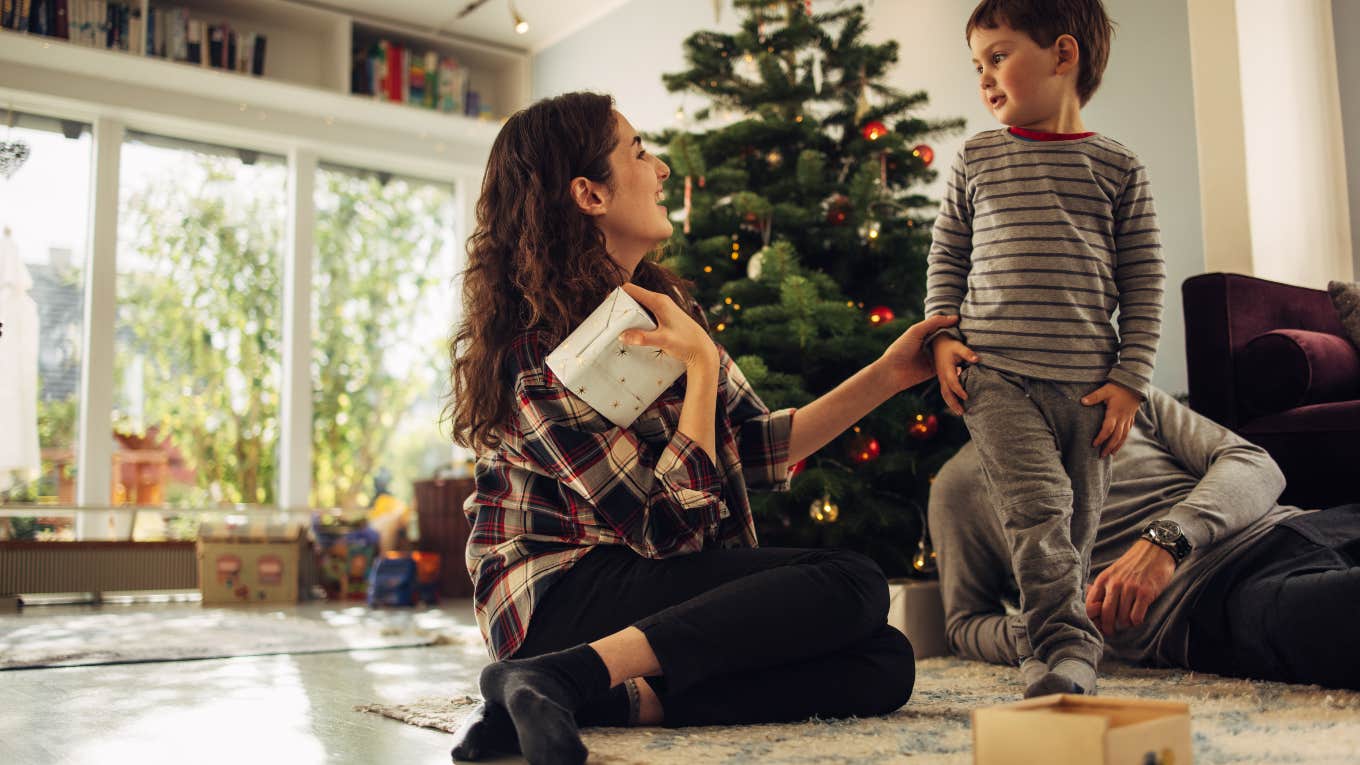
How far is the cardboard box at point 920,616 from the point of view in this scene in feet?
7.08

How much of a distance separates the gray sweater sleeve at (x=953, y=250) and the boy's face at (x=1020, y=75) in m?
0.12

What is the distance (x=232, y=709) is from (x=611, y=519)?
0.73 m

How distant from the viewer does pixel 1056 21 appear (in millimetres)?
1660

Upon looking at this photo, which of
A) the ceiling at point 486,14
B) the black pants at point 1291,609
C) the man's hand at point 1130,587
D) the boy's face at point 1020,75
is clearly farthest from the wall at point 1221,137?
the ceiling at point 486,14

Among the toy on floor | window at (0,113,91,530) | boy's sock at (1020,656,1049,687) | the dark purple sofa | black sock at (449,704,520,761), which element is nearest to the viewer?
black sock at (449,704,520,761)

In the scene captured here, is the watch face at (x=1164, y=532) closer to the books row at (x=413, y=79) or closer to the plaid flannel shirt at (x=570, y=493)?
the plaid flannel shirt at (x=570, y=493)

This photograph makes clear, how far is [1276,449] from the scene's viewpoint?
2.09 metres

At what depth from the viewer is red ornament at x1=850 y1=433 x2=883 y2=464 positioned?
2.36 meters

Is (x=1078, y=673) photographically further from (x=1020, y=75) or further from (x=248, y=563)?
(x=248, y=563)

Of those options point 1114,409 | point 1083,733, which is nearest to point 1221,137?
point 1114,409

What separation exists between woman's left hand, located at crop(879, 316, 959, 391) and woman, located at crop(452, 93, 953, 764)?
297 millimetres

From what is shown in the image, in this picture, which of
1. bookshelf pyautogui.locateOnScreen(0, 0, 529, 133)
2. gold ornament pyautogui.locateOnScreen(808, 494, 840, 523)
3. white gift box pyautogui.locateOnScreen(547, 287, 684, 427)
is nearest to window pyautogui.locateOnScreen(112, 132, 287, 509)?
bookshelf pyautogui.locateOnScreen(0, 0, 529, 133)

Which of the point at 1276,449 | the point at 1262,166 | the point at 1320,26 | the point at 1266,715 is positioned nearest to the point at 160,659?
the point at 1266,715

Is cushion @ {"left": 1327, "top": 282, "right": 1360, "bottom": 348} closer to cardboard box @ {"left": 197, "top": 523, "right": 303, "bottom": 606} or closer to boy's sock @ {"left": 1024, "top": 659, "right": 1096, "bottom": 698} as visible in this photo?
boy's sock @ {"left": 1024, "top": 659, "right": 1096, "bottom": 698}
